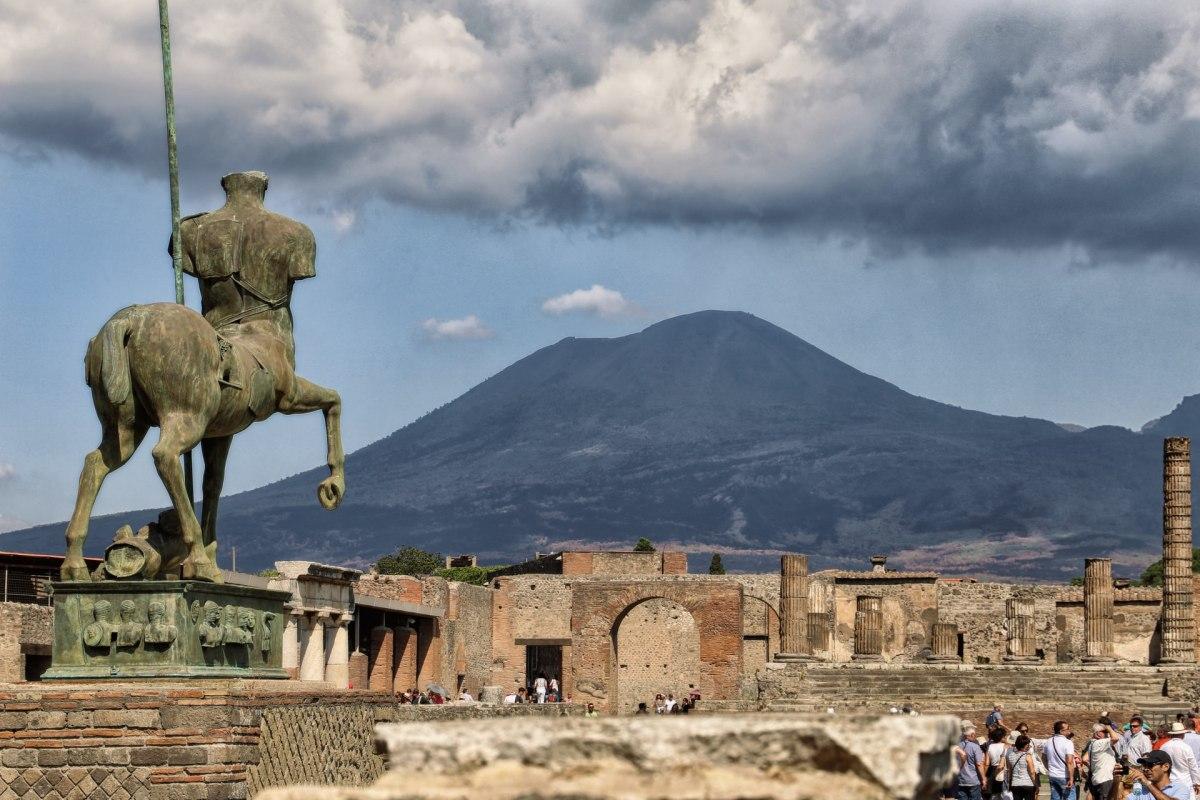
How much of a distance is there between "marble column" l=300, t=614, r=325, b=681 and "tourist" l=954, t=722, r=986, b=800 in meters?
17.9

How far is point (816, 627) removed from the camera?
147 feet

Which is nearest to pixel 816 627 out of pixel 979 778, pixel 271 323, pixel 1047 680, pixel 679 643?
pixel 1047 680

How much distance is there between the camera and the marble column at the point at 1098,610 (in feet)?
141

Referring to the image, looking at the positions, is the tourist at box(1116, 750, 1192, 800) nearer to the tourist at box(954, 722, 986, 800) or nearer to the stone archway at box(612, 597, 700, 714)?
the tourist at box(954, 722, 986, 800)

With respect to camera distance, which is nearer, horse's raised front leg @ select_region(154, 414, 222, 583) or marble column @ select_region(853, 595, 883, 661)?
horse's raised front leg @ select_region(154, 414, 222, 583)

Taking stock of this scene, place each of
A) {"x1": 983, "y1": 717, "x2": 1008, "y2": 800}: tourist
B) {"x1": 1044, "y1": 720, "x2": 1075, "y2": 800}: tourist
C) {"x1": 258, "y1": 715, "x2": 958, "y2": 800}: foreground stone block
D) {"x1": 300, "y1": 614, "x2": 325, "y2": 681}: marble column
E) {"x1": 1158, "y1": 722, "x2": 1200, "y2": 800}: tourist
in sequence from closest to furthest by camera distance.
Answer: {"x1": 258, "y1": 715, "x2": 958, "y2": 800}: foreground stone block → {"x1": 1158, "y1": 722, "x2": 1200, "y2": 800}: tourist → {"x1": 1044, "y1": 720, "x2": 1075, "y2": 800}: tourist → {"x1": 983, "y1": 717, "x2": 1008, "y2": 800}: tourist → {"x1": 300, "y1": 614, "x2": 325, "y2": 681}: marble column

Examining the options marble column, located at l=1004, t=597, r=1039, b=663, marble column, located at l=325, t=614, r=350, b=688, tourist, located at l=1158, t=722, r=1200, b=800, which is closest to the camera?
tourist, located at l=1158, t=722, r=1200, b=800

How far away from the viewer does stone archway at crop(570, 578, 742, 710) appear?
50469 mm

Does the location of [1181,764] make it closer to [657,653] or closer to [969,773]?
[969,773]

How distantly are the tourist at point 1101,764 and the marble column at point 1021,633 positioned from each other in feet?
81.2

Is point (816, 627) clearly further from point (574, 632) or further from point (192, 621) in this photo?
point (192, 621)

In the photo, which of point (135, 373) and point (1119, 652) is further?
point (1119, 652)

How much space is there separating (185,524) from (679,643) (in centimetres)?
4845

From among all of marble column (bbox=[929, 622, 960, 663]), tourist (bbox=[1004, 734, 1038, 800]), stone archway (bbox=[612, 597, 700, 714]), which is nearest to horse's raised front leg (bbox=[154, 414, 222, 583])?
tourist (bbox=[1004, 734, 1038, 800])
